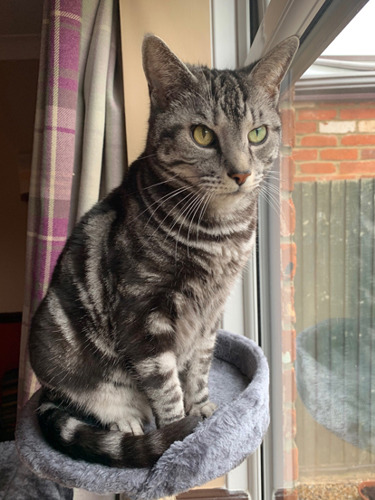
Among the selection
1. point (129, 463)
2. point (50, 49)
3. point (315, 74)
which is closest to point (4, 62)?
point (50, 49)

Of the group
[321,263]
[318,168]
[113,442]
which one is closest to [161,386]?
[113,442]

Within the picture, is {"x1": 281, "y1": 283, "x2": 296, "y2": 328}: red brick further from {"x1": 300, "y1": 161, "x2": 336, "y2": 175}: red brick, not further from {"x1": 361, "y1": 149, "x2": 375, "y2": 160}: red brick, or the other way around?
{"x1": 361, "y1": 149, "x2": 375, "y2": 160}: red brick

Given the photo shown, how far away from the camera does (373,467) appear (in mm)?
861

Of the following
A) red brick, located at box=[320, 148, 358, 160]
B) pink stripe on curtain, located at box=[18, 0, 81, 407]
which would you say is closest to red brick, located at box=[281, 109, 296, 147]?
red brick, located at box=[320, 148, 358, 160]

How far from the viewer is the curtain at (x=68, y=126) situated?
1.21 meters

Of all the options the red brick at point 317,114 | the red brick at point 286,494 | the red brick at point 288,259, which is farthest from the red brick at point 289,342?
the red brick at point 317,114

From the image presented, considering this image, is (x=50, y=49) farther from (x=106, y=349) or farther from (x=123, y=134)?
(x=106, y=349)

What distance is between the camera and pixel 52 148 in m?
1.23

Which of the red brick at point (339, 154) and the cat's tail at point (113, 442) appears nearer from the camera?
the cat's tail at point (113, 442)

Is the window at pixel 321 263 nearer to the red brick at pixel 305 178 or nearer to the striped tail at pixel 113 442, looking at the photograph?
the red brick at pixel 305 178

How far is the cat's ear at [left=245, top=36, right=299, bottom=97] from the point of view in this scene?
73 centimetres

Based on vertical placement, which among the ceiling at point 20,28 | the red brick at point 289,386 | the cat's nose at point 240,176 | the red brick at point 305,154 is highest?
the ceiling at point 20,28

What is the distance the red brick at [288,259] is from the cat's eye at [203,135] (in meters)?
0.55

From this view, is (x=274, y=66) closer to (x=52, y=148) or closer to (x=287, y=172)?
(x=287, y=172)
